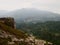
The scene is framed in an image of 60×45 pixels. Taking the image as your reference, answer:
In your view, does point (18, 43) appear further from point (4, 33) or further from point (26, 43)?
point (4, 33)

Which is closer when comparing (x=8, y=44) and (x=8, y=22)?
(x=8, y=44)

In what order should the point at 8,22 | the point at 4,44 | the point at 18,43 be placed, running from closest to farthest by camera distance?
1. the point at 4,44
2. the point at 18,43
3. the point at 8,22

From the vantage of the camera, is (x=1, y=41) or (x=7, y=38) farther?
(x=7, y=38)

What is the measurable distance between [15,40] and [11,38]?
0.95 metres

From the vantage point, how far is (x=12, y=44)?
39000 millimetres

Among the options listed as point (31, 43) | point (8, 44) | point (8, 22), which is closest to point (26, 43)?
point (31, 43)

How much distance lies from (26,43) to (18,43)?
4.91 feet

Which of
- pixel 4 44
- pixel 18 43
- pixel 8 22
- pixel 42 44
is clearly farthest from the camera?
pixel 8 22

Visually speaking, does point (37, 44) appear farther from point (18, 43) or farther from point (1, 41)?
point (1, 41)

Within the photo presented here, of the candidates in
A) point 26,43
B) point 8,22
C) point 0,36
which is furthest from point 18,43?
point 8,22

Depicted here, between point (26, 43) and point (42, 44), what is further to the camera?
point (42, 44)

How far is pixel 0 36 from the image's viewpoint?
139 ft

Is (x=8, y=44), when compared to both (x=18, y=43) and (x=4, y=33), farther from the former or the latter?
(x=4, y=33)

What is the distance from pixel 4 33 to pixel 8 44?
630 centimetres
